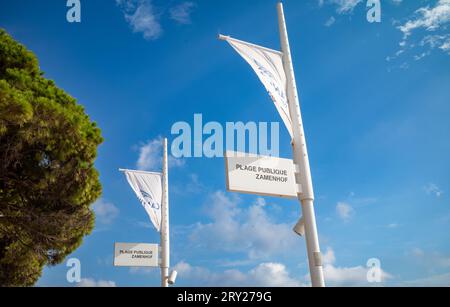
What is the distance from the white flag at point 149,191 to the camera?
1553 centimetres

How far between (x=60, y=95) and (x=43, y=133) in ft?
7.85

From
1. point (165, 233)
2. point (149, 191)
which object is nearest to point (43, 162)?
point (149, 191)

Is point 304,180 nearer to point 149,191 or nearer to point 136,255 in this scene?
point 136,255

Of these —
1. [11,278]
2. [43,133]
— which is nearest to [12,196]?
[43,133]

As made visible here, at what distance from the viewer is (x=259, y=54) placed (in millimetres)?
7832

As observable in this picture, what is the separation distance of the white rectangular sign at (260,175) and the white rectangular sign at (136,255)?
935cm

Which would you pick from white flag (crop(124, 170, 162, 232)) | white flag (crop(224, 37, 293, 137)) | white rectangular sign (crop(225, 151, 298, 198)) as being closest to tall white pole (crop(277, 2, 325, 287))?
white flag (crop(224, 37, 293, 137))

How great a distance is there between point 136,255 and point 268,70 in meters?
9.64

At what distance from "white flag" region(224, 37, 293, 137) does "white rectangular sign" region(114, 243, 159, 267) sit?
29.9 ft

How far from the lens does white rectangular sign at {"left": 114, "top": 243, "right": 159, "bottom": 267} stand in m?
13.8

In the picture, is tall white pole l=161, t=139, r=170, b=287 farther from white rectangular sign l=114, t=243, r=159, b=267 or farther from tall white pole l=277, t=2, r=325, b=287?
tall white pole l=277, t=2, r=325, b=287
